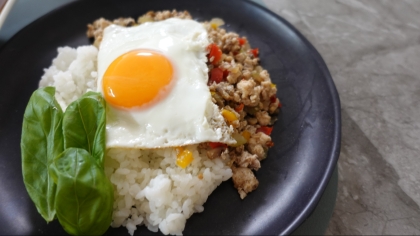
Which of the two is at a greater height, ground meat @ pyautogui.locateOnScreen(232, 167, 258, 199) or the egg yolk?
the egg yolk

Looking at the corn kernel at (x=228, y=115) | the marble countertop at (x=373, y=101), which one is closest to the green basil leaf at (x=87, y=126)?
the corn kernel at (x=228, y=115)

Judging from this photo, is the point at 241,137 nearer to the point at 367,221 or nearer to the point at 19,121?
the point at 367,221

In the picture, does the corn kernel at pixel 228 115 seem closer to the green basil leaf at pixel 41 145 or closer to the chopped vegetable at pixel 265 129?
the chopped vegetable at pixel 265 129

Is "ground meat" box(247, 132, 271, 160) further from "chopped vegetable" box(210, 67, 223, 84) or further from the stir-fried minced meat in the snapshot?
"chopped vegetable" box(210, 67, 223, 84)

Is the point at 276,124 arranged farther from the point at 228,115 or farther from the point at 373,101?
the point at 373,101

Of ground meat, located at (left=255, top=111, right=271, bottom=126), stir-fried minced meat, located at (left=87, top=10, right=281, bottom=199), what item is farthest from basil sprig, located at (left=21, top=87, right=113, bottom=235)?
ground meat, located at (left=255, top=111, right=271, bottom=126)

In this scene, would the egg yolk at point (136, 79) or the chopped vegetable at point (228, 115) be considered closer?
the egg yolk at point (136, 79)

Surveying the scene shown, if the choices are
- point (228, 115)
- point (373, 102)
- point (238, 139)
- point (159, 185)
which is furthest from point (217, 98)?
point (373, 102)
